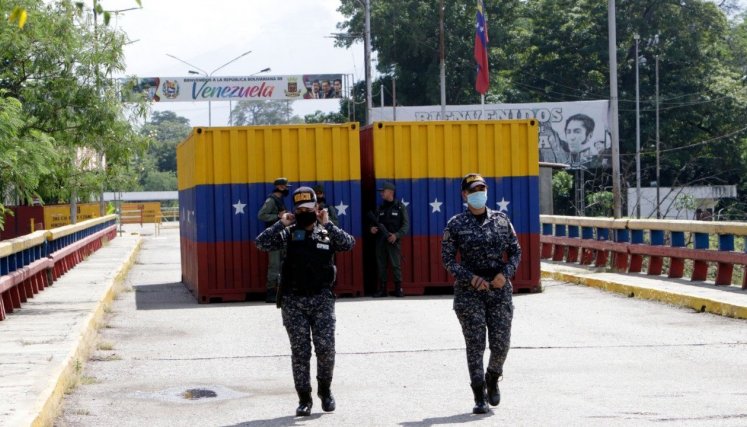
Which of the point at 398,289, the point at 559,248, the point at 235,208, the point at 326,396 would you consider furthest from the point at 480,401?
the point at 559,248

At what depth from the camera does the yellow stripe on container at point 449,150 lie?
68.6 ft

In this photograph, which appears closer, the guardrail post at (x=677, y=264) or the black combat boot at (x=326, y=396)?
the black combat boot at (x=326, y=396)

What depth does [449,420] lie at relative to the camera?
9.30m

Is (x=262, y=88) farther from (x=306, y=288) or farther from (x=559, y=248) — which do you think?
(x=306, y=288)

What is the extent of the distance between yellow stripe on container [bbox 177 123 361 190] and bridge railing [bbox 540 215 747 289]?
5269mm

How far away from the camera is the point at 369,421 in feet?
30.7

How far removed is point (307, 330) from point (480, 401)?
1419 mm

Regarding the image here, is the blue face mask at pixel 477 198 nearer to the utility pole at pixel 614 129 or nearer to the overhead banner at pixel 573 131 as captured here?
the utility pole at pixel 614 129

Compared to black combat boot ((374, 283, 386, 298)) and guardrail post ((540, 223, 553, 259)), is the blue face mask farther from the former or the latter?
guardrail post ((540, 223, 553, 259))

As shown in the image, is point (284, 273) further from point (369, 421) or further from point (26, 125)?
point (26, 125)

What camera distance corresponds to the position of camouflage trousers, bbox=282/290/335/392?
32.0 feet

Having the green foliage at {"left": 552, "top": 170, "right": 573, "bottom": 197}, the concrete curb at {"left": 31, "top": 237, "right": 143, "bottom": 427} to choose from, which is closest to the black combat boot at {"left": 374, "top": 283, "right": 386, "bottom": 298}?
the concrete curb at {"left": 31, "top": 237, "right": 143, "bottom": 427}

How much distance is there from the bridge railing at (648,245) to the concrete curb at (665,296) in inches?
42.0

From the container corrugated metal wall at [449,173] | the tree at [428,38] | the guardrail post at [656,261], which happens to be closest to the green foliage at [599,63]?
the tree at [428,38]
